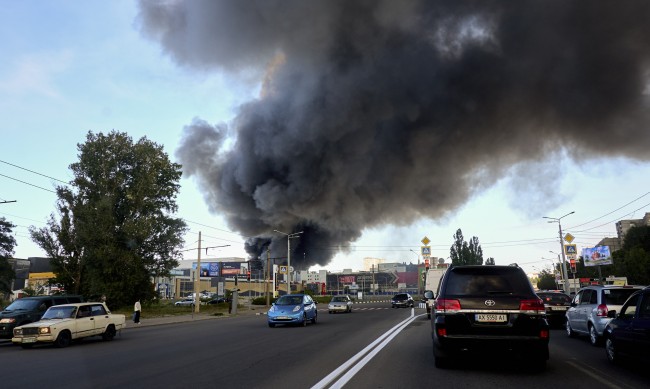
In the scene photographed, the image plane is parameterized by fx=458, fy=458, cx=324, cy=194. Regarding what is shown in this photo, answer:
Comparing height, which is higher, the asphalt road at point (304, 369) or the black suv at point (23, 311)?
the black suv at point (23, 311)

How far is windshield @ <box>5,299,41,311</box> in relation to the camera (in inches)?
671

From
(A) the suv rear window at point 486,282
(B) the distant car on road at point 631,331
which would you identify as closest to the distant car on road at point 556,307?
(B) the distant car on road at point 631,331

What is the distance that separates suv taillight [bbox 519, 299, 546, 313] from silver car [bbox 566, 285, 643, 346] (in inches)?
199

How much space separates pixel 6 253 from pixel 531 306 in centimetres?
5818

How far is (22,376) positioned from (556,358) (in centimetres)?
1010

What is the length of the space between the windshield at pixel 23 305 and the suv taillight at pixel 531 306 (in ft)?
57.3

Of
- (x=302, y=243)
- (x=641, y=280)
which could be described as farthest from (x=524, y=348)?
(x=641, y=280)

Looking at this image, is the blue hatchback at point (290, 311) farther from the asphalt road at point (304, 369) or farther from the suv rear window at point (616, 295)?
the suv rear window at point (616, 295)

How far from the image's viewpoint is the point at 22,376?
8.34 metres

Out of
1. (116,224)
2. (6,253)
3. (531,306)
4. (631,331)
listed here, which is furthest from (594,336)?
(6,253)

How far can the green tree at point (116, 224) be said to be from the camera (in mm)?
40719

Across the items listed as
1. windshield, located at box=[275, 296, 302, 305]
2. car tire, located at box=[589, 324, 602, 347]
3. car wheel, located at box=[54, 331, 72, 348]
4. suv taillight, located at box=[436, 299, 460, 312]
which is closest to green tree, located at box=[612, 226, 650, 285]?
windshield, located at box=[275, 296, 302, 305]

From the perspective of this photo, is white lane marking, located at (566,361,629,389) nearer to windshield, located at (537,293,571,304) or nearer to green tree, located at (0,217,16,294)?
windshield, located at (537,293,571,304)

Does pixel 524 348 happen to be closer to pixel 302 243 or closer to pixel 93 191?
pixel 93 191
